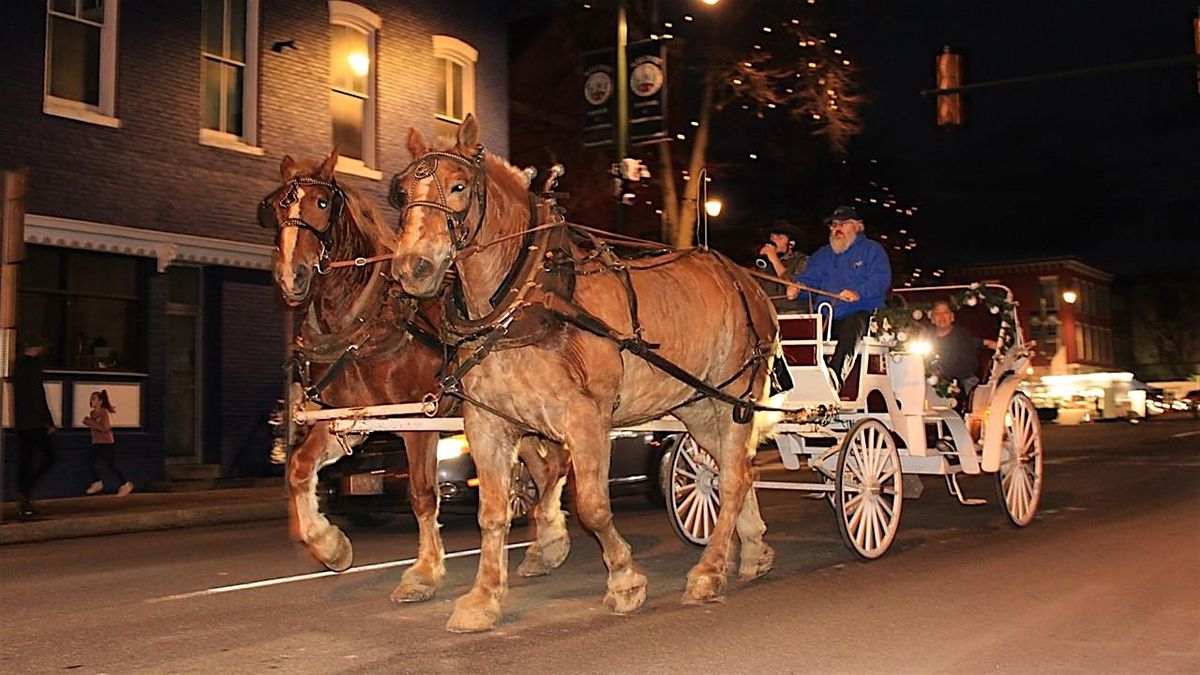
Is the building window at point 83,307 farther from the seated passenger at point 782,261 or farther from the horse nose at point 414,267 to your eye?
the horse nose at point 414,267

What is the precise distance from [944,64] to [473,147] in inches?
490

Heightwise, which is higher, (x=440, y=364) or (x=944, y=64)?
(x=944, y=64)

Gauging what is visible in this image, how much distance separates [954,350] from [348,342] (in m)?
5.89

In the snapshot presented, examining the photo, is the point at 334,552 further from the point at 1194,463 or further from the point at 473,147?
the point at 1194,463

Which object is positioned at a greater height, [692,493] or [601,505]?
[601,505]

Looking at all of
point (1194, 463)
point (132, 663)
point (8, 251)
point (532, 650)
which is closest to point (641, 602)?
point (532, 650)

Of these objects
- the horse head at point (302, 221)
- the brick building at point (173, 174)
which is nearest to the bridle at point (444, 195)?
the horse head at point (302, 221)

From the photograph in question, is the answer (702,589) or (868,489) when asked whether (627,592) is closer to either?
(702,589)

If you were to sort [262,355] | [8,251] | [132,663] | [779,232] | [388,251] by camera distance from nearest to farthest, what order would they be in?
[132,663] < [388,251] < [779,232] < [8,251] < [262,355]

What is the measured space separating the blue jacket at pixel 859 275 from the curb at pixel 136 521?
7.56 meters

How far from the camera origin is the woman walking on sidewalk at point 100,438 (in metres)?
15.4

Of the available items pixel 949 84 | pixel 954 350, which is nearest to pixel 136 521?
pixel 954 350

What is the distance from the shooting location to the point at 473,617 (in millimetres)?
6410

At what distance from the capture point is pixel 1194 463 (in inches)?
773
